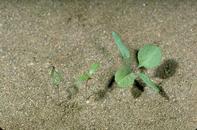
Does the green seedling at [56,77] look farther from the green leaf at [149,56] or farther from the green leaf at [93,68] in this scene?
the green leaf at [149,56]

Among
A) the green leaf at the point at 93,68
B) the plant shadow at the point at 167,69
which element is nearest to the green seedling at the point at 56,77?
the green leaf at the point at 93,68

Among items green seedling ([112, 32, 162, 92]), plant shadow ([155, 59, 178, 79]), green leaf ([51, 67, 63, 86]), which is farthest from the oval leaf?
green leaf ([51, 67, 63, 86])

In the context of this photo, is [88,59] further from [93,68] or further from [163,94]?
[163,94]

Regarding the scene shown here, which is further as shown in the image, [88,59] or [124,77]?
[88,59]

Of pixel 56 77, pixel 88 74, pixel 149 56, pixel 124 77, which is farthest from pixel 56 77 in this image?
pixel 149 56

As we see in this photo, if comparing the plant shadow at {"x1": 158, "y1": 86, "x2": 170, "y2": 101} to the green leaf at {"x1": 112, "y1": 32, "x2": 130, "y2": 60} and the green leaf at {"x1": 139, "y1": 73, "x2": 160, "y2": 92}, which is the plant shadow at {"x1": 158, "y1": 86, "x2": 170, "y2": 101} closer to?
the green leaf at {"x1": 139, "y1": 73, "x2": 160, "y2": 92}

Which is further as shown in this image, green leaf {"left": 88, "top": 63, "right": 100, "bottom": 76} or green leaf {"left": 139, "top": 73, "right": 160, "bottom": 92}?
green leaf {"left": 88, "top": 63, "right": 100, "bottom": 76}
